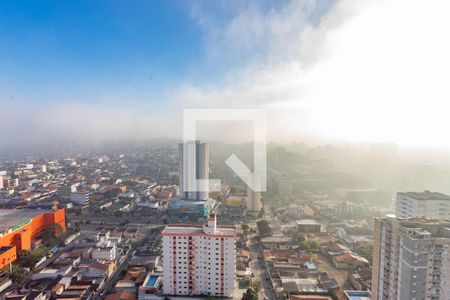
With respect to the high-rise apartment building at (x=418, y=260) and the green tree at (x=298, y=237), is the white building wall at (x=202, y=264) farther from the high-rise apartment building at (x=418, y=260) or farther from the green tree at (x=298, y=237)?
the green tree at (x=298, y=237)

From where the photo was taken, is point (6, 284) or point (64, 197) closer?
point (6, 284)

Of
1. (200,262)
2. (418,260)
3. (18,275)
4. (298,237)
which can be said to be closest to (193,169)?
(298,237)

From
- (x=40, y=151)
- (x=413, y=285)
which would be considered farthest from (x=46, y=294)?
(x=40, y=151)

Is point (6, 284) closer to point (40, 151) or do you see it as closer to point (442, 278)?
point (442, 278)

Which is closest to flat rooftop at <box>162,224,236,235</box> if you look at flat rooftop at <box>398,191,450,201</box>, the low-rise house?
the low-rise house

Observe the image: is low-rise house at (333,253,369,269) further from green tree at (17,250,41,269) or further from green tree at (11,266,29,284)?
green tree at (17,250,41,269)
